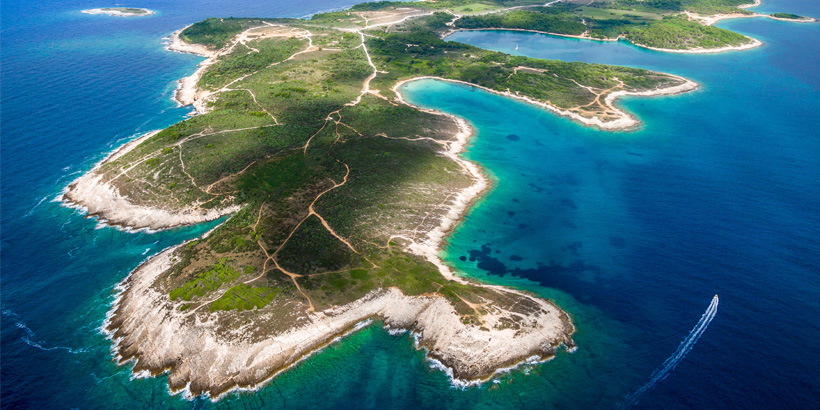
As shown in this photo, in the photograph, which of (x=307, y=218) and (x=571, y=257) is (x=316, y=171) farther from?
(x=571, y=257)

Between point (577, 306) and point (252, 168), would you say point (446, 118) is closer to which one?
point (252, 168)

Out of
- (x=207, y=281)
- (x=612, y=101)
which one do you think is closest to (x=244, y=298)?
(x=207, y=281)

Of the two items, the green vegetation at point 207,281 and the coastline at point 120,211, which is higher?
the coastline at point 120,211

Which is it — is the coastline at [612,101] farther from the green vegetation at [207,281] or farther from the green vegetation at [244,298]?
the green vegetation at [244,298]

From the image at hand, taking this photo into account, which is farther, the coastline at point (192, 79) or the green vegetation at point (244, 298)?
the coastline at point (192, 79)

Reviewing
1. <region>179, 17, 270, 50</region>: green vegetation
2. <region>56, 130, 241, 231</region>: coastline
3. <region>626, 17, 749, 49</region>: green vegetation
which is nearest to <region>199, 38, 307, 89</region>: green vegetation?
<region>179, 17, 270, 50</region>: green vegetation

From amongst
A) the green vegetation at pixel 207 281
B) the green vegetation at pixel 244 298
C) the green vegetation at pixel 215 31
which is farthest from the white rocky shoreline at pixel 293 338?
the green vegetation at pixel 215 31

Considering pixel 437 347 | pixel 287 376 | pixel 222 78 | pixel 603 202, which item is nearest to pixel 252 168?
pixel 287 376
